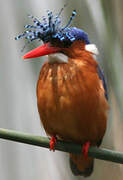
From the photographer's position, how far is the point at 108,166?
6.05ft

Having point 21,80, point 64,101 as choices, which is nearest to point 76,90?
point 64,101

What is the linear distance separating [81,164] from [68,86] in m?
0.61

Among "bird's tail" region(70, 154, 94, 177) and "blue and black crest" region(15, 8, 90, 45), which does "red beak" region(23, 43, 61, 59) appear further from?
"bird's tail" region(70, 154, 94, 177)

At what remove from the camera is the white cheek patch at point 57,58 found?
1.66m

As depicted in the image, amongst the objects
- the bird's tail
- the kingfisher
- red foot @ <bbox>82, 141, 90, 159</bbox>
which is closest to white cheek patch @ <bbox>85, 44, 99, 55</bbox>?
the kingfisher

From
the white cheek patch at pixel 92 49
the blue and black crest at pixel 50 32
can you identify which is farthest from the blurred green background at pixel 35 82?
the blue and black crest at pixel 50 32

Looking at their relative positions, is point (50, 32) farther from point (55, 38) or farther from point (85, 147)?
point (85, 147)

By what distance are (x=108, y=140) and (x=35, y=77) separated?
0.53 meters

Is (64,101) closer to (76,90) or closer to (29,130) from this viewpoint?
(76,90)

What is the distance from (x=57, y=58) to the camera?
1660 mm

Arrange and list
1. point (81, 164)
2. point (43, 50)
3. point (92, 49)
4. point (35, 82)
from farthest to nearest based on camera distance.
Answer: point (81, 164), point (35, 82), point (92, 49), point (43, 50)

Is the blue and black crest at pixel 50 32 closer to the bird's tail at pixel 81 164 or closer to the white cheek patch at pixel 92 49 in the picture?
the white cheek patch at pixel 92 49

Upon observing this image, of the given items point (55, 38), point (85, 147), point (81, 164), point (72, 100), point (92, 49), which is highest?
point (55, 38)

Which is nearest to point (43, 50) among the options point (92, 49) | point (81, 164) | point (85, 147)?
point (92, 49)
